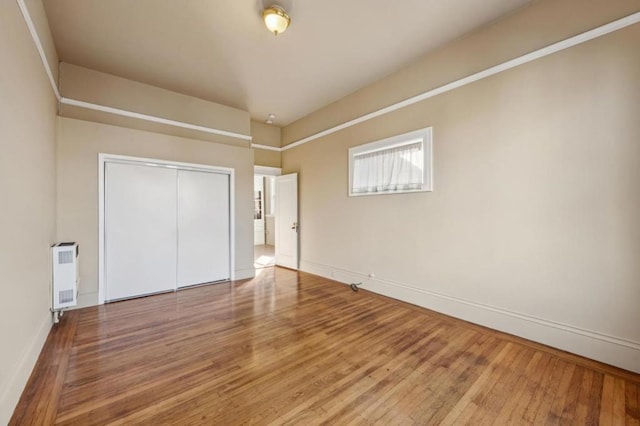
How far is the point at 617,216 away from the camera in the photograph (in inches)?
89.4

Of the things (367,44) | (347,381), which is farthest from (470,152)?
(347,381)

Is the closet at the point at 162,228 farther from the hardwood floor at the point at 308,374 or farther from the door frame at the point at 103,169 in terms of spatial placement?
the hardwood floor at the point at 308,374

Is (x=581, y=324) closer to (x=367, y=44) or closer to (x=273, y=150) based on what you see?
(x=367, y=44)

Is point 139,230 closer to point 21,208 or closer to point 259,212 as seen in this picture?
point 21,208

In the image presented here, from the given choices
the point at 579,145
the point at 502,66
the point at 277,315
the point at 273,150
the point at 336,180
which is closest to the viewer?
the point at 579,145

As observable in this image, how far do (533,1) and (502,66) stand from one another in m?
0.61

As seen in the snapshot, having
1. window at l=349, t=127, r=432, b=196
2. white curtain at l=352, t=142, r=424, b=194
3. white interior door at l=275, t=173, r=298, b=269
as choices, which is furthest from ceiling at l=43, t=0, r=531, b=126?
white interior door at l=275, t=173, r=298, b=269

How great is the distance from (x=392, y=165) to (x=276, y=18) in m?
2.43

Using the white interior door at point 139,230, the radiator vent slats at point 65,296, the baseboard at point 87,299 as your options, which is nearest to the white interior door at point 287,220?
the white interior door at point 139,230

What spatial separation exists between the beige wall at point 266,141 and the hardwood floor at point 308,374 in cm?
381

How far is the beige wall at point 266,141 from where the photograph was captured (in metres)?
6.12

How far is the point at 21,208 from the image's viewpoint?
206 centimetres

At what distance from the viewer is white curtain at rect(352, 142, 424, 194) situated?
12.2 feet

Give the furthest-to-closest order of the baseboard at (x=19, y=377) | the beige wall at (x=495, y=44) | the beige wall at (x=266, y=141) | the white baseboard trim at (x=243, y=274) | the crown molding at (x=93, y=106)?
the beige wall at (x=266, y=141) → the white baseboard trim at (x=243, y=274) → the beige wall at (x=495, y=44) → the crown molding at (x=93, y=106) → the baseboard at (x=19, y=377)
